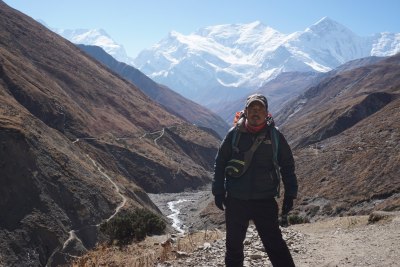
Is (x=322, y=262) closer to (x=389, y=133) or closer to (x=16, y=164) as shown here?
(x=16, y=164)

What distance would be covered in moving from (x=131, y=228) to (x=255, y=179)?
9.92m

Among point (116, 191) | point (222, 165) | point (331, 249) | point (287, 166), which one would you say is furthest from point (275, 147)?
point (116, 191)

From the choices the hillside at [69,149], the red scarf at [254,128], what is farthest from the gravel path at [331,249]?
the hillside at [69,149]

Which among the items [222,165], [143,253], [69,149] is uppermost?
[222,165]

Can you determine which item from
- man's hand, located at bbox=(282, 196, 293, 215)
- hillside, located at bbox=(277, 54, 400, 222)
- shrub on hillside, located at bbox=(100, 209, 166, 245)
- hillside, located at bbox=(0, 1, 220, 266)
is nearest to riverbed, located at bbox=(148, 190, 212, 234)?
hillside, located at bbox=(0, 1, 220, 266)

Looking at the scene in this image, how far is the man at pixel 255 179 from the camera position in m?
7.29

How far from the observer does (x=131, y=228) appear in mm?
16281

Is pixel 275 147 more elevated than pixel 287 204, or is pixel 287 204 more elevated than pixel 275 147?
pixel 275 147

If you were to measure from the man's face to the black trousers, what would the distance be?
1.25 m

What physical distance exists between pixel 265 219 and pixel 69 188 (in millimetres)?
41767

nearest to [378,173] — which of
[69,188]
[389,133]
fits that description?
[389,133]

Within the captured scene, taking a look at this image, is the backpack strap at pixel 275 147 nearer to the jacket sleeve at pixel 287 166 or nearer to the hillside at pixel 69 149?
the jacket sleeve at pixel 287 166

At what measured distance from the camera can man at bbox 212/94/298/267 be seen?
7285mm

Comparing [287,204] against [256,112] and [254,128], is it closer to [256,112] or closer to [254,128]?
[254,128]
